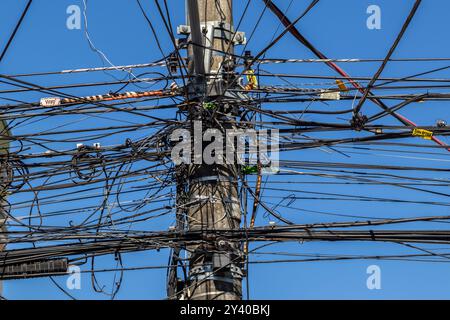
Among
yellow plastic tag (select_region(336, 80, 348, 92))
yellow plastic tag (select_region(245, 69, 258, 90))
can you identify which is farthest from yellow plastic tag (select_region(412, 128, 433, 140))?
yellow plastic tag (select_region(245, 69, 258, 90))

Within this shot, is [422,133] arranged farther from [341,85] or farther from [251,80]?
[251,80]

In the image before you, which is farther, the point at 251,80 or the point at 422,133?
the point at 251,80

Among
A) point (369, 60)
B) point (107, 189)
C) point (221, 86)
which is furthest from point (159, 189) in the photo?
point (369, 60)

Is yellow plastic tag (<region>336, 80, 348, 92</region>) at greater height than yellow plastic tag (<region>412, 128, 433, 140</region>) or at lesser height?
greater

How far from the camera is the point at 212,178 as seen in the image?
9.08 meters

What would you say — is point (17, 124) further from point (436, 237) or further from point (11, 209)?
point (436, 237)

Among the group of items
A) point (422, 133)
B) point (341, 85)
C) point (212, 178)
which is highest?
point (341, 85)

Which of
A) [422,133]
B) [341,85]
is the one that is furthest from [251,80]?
[422,133]

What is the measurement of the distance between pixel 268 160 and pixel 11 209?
2.84 metres

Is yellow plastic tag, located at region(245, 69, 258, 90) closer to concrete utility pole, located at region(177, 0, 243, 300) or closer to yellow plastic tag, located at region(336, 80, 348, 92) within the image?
concrete utility pole, located at region(177, 0, 243, 300)

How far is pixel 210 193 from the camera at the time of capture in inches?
354

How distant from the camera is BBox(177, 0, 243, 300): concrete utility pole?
8.70 m
